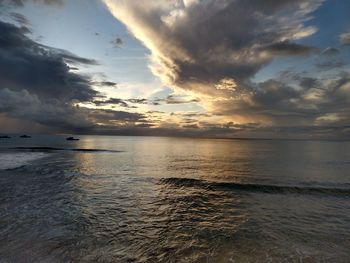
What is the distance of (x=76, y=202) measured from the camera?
17016mm

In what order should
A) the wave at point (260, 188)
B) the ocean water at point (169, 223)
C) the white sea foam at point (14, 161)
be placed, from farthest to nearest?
the white sea foam at point (14, 161)
the wave at point (260, 188)
the ocean water at point (169, 223)

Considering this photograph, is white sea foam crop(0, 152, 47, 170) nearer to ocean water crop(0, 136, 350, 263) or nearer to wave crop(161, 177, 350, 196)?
ocean water crop(0, 136, 350, 263)

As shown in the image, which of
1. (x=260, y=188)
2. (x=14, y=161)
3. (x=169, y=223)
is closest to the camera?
(x=169, y=223)

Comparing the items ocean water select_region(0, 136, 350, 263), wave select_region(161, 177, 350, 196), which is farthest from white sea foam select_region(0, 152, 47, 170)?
wave select_region(161, 177, 350, 196)

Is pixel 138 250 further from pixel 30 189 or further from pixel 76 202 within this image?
pixel 30 189

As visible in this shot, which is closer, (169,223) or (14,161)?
(169,223)

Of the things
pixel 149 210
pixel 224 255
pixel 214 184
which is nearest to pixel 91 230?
pixel 149 210

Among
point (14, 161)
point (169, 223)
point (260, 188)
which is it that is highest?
point (169, 223)

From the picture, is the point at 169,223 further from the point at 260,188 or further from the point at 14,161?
the point at 14,161

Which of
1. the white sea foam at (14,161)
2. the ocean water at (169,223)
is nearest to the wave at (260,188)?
the ocean water at (169,223)

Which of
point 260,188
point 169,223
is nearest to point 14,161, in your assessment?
point 169,223

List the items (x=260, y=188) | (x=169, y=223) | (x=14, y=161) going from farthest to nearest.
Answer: (x=14, y=161)
(x=260, y=188)
(x=169, y=223)

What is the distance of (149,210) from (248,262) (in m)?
8.29

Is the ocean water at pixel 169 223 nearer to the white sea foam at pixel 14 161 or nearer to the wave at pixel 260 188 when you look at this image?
the wave at pixel 260 188
